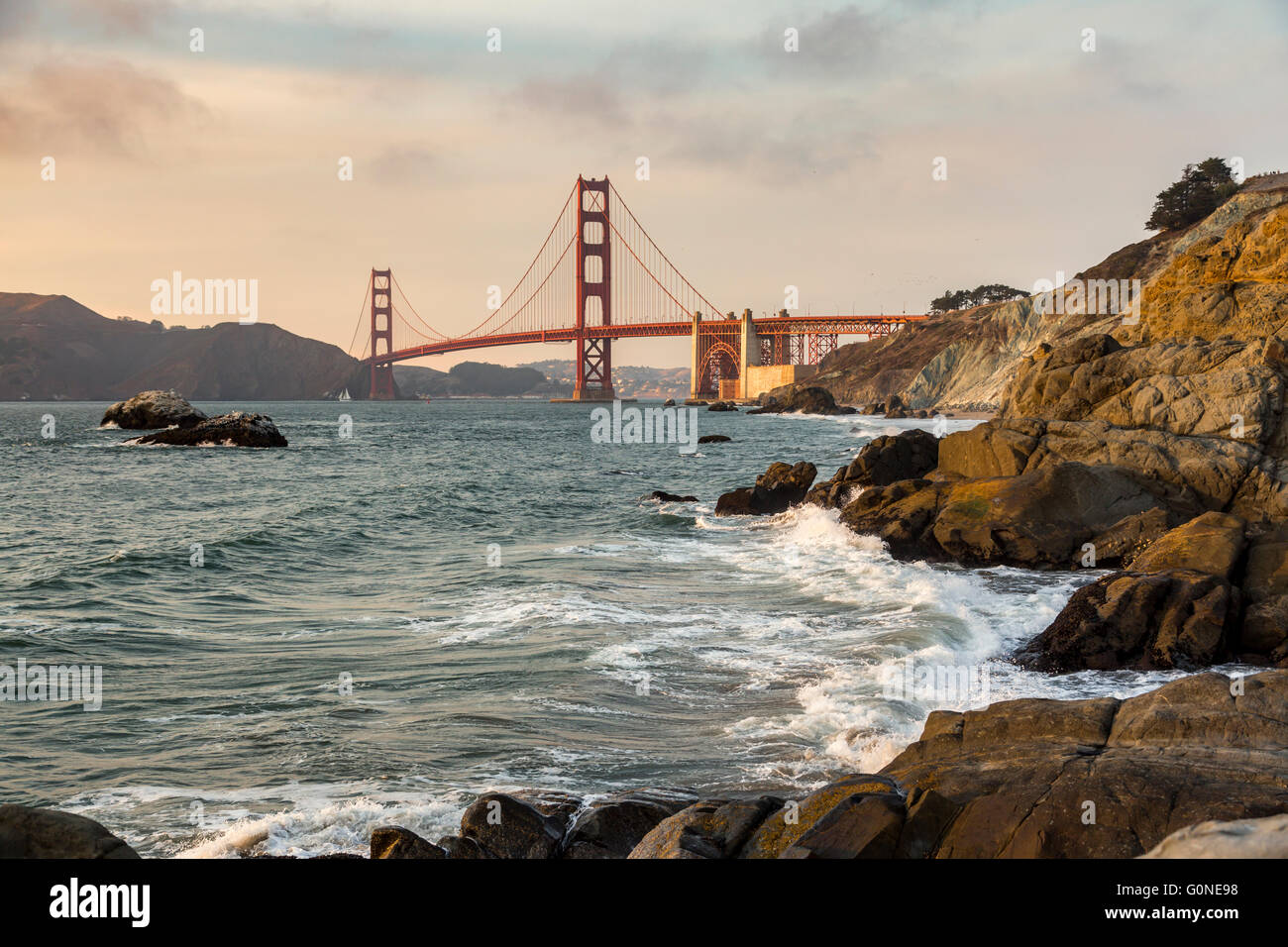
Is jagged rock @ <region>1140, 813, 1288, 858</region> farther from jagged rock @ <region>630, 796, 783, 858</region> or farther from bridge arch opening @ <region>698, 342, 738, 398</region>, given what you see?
bridge arch opening @ <region>698, 342, 738, 398</region>

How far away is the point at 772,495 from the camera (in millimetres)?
23734

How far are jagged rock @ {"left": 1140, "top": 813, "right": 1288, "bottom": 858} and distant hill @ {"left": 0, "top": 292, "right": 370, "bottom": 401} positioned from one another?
527ft

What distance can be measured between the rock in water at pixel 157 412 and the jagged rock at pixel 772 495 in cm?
3583

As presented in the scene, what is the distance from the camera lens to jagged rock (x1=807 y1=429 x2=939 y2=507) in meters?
21.6

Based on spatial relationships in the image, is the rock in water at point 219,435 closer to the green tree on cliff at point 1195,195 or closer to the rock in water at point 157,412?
the rock in water at point 157,412

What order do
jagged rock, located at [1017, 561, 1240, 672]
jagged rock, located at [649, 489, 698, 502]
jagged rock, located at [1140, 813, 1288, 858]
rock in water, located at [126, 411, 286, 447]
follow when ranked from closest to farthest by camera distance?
jagged rock, located at [1140, 813, 1288, 858] → jagged rock, located at [1017, 561, 1240, 672] → jagged rock, located at [649, 489, 698, 502] → rock in water, located at [126, 411, 286, 447]

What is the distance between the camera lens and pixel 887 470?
21.7 metres

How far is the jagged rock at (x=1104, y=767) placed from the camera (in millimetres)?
4707

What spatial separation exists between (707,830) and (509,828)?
3.81 feet

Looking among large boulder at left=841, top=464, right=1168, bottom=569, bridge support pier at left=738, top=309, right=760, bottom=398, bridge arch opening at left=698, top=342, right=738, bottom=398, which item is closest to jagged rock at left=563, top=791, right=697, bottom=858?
large boulder at left=841, top=464, right=1168, bottom=569
